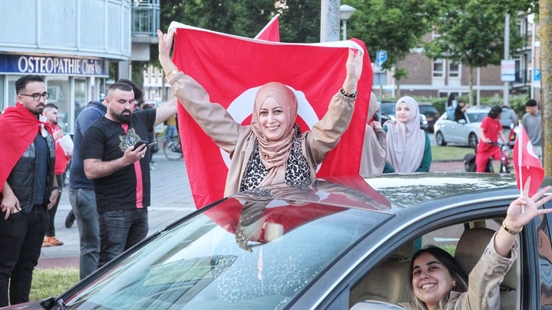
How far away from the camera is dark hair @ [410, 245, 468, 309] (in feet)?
12.3

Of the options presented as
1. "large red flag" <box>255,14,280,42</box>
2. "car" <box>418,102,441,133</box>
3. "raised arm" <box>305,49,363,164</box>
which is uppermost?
"car" <box>418,102,441,133</box>

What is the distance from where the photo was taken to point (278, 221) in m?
3.50

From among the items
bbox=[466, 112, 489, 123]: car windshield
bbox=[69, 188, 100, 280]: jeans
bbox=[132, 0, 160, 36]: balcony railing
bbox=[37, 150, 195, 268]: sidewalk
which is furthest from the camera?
bbox=[466, 112, 489, 123]: car windshield

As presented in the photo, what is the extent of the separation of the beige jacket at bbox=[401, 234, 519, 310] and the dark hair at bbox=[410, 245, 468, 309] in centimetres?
19

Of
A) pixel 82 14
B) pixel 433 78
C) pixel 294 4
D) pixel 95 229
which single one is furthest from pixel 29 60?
pixel 433 78

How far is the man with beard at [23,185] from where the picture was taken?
245 inches

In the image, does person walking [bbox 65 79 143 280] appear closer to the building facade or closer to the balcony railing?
the building facade

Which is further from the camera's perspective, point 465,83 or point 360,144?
point 465,83

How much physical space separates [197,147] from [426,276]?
93.0 inches

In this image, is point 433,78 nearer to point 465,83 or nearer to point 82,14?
point 465,83

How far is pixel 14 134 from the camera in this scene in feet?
20.6

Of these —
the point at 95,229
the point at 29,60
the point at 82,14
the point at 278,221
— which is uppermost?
the point at 82,14

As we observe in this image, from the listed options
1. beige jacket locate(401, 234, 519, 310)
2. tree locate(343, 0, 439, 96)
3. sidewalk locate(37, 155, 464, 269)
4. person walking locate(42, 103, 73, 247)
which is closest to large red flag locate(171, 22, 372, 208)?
beige jacket locate(401, 234, 519, 310)

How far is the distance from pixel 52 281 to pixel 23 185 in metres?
1.97
